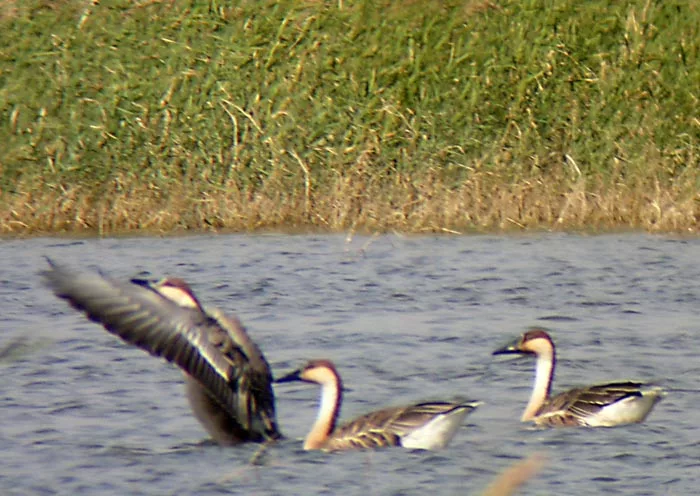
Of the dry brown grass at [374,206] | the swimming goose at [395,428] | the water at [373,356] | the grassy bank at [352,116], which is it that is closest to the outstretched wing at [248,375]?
the water at [373,356]

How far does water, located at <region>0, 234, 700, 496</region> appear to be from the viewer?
21.7 ft

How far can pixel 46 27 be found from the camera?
17656 mm

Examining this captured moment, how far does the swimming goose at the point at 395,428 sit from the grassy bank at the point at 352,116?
24.6 ft

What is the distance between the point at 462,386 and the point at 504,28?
9.02 metres

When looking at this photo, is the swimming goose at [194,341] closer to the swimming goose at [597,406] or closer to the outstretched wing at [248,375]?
the outstretched wing at [248,375]

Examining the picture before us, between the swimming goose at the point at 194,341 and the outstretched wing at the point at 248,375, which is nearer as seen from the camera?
the swimming goose at the point at 194,341

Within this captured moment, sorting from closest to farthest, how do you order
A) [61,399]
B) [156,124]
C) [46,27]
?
[61,399]
[156,124]
[46,27]

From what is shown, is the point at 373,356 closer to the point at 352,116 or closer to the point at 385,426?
the point at 385,426

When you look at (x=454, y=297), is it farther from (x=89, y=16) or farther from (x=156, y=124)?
(x=89, y=16)

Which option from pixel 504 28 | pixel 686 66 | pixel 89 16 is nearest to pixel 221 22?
pixel 89 16

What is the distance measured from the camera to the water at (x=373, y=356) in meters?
6.62

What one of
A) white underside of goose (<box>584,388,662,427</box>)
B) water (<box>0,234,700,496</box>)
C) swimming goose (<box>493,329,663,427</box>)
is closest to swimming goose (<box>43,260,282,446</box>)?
water (<box>0,234,700,496</box>)

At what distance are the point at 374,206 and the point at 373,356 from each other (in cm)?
518

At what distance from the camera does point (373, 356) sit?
9.68 m
